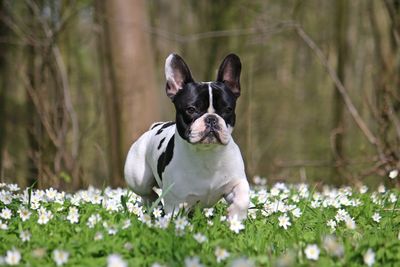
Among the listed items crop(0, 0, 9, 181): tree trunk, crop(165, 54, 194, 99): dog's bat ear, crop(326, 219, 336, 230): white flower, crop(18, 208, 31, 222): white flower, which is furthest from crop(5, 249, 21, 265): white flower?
crop(0, 0, 9, 181): tree trunk

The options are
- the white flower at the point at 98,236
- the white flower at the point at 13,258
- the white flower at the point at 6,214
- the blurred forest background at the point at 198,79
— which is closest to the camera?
the white flower at the point at 13,258

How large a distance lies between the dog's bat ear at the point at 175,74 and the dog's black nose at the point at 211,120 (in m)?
0.61

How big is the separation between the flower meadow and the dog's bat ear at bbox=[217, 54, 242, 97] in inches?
40.0

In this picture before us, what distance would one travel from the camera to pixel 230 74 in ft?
17.7

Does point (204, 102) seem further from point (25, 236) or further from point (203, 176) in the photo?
point (25, 236)

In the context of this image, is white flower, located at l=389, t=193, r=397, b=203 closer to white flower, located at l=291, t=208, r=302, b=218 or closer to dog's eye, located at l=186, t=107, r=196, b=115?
white flower, located at l=291, t=208, r=302, b=218

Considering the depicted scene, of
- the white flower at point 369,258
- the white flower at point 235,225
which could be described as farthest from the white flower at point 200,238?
the white flower at point 369,258

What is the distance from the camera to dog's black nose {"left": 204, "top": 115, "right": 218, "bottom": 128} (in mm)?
4751

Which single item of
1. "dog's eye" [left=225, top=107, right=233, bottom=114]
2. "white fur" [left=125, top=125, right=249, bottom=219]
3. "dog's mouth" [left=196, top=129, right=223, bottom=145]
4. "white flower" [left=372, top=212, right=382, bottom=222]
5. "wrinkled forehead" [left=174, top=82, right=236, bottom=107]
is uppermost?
"wrinkled forehead" [left=174, top=82, right=236, bottom=107]

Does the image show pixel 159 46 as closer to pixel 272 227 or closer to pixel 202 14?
pixel 202 14

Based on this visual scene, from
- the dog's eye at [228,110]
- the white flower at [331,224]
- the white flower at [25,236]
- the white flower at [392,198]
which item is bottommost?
the white flower at [392,198]

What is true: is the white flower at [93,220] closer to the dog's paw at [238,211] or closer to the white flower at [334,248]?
the dog's paw at [238,211]

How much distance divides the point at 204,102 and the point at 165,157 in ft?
2.01

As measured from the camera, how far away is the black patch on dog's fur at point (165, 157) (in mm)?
5176
